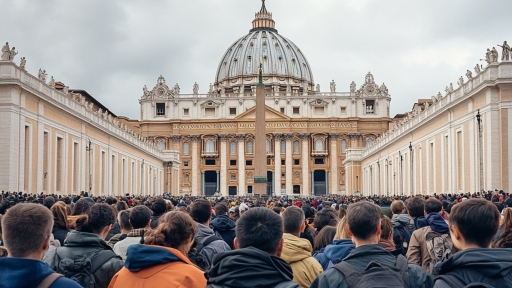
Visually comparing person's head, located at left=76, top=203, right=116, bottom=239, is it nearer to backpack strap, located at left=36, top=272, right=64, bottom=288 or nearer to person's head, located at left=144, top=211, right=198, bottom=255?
person's head, located at left=144, top=211, right=198, bottom=255

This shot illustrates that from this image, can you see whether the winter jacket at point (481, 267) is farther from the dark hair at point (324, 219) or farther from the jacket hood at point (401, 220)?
the dark hair at point (324, 219)

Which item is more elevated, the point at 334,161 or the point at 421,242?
the point at 334,161

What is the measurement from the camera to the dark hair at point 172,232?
491cm

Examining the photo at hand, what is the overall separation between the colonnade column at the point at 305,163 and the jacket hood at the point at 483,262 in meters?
105

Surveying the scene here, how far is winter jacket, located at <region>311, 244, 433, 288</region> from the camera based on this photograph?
427 centimetres

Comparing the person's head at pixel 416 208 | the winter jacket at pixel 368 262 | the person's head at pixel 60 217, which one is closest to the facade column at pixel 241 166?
the person's head at pixel 416 208

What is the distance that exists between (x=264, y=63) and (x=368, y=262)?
134m

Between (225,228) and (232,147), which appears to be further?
(232,147)

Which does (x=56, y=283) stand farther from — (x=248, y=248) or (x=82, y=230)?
(x=82, y=230)

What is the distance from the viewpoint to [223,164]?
110688 millimetres

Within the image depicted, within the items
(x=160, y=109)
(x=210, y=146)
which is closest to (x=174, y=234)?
(x=210, y=146)

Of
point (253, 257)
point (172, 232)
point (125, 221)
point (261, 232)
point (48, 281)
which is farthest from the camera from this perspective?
point (125, 221)

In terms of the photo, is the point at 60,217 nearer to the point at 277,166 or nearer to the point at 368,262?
the point at 368,262

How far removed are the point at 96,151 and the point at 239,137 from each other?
56.0 metres
